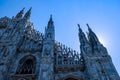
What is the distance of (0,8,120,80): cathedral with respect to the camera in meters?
14.4

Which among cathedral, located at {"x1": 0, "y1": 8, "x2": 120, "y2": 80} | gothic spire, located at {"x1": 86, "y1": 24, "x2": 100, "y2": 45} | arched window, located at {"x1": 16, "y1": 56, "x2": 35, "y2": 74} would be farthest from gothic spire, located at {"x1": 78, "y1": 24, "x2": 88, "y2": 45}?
arched window, located at {"x1": 16, "y1": 56, "x2": 35, "y2": 74}

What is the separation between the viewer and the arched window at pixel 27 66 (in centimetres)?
1601

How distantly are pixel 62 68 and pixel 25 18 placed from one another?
11.3 m

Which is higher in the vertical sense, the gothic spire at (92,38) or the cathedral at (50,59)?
the gothic spire at (92,38)

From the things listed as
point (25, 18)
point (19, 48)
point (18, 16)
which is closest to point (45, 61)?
point (19, 48)

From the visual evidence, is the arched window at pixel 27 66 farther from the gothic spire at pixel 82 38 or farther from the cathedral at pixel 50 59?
the gothic spire at pixel 82 38

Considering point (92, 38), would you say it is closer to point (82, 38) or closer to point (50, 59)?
point (82, 38)

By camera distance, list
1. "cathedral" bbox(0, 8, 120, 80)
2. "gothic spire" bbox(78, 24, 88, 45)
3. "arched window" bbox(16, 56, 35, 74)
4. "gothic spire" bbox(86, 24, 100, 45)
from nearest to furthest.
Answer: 1. "cathedral" bbox(0, 8, 120, 80)
2. "arched window" bbox(16, 56, 35, 74)
3. "gothic spire" bbox(86, 24, 100, 45)
4. "gothic spire" bbox(78, 24, 88, 45)

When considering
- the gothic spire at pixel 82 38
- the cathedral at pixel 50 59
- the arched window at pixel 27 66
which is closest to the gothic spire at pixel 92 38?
the cathedral at pixel 50 59

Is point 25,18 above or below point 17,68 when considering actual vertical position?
above

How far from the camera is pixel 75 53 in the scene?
1702 cm

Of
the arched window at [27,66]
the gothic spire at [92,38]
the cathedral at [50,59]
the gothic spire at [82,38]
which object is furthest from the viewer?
the gothic spire at [82,38]

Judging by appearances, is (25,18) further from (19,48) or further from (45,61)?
(45,61)

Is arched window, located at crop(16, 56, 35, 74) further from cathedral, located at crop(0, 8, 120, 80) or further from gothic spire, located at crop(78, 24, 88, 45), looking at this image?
gothic spire, located at crop(78, 24, 88, 45)
